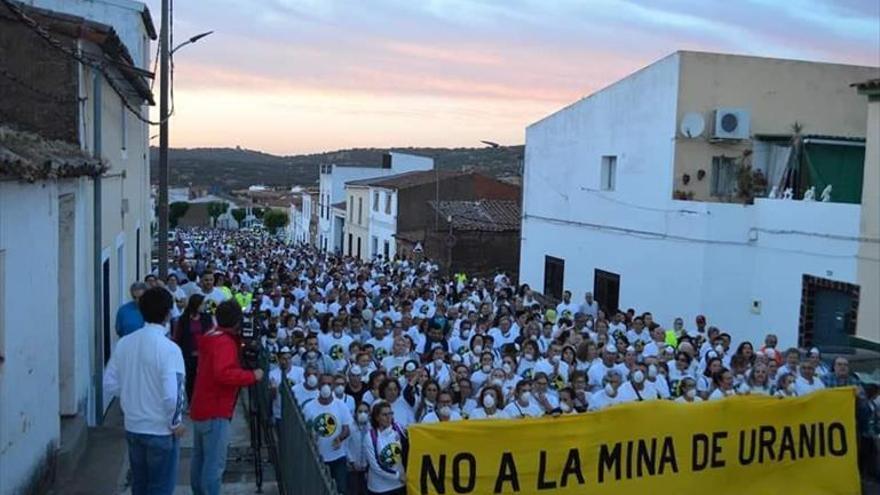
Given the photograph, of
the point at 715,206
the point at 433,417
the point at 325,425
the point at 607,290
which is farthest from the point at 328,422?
the point at 607,290

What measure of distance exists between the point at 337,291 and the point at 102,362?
6.10m

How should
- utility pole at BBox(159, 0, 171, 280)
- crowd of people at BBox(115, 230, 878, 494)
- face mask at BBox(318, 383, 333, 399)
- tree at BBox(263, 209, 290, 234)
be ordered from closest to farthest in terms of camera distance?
crowd of people at BBox(115, 230, 878, 494), face mask at BBox(318, 383, 333, 399), utility pole at BBox(159, 0, 171, 280), tree at BBox(263, 209, 290, 234)

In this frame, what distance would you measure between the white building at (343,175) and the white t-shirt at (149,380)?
2089 inches

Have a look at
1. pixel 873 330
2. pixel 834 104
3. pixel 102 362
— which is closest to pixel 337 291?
pixel 102 362

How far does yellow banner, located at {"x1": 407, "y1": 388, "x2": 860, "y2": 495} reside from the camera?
688 centimetres

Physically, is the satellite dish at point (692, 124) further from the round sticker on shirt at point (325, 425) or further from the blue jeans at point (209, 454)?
the blue jeans at point (209, 454)

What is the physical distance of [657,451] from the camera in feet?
24.8

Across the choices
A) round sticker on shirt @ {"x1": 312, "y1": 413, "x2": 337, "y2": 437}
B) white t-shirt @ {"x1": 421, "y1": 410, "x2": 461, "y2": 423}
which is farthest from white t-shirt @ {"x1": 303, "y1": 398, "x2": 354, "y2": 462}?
white t-shirt @ {"x1": 421, "y1": 410, "x2": 461, "y2": 423}

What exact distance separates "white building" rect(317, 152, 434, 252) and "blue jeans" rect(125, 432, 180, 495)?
2079 inches

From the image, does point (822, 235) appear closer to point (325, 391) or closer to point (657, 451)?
point (657, 451)

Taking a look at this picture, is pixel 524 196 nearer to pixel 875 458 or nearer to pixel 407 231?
pixel 407 231

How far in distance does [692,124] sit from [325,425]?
13385 millimetres

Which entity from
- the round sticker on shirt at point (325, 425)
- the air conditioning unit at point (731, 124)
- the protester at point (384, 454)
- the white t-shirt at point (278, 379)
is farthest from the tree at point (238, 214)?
the protester at point (384, 454)

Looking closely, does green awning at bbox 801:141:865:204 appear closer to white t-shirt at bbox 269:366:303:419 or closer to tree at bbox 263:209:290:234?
white t-shirt at bbox 269:366:303:419
